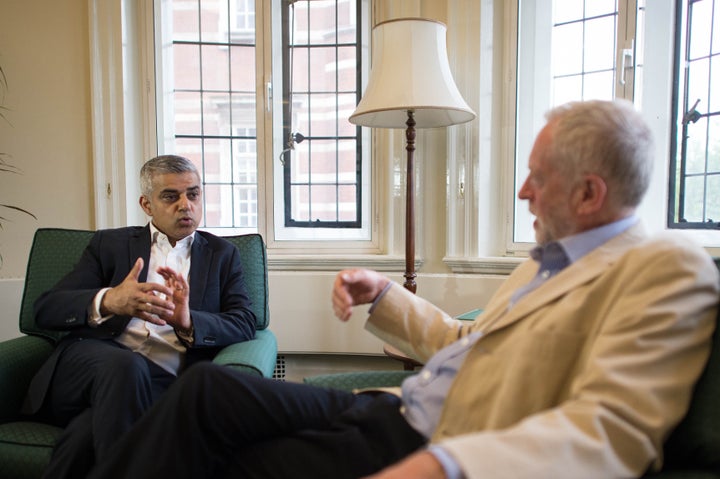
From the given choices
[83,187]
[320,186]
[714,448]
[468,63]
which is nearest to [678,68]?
[468,63]

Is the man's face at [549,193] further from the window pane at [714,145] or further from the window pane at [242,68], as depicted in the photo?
the window pane at [242,68]

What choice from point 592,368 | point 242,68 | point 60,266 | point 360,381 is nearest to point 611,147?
point 592,368

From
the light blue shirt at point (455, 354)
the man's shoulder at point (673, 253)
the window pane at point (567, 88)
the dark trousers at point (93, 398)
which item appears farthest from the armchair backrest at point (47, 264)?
the window pane at point (567, 88)

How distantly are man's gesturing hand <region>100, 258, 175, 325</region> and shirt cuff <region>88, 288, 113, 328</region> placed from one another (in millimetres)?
45

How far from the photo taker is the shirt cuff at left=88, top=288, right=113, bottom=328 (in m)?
1.60

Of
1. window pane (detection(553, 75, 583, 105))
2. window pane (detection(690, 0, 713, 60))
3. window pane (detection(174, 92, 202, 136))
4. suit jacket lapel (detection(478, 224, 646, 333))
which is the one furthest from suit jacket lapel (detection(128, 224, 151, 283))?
window pane (detection(690, 0, 713, 60))

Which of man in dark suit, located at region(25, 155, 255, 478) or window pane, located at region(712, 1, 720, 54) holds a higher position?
window pane, located at region(712, 1, 720, 54)

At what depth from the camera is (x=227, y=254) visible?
1.87 m

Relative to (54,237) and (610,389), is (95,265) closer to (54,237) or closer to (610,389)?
(54,237)

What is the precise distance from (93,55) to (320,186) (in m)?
1.23

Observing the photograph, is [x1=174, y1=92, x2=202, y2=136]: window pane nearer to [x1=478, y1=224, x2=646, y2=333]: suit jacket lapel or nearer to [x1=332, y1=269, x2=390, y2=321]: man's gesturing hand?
[x1=332, y1=269, x2=390, y2=321]: man's gesturing hand

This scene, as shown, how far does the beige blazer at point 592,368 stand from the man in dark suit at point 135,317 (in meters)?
0.89

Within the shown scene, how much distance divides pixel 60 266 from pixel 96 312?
0.43 meters

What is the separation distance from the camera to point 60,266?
1895 millimetres
